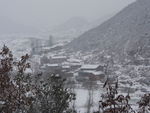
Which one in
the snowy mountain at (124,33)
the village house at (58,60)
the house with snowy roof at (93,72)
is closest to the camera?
the house with snowy roof at (93,72)

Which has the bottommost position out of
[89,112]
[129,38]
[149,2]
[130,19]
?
[89,112]

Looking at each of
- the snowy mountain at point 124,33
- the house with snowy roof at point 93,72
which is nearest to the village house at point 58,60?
the snowy mountain at point 124,33

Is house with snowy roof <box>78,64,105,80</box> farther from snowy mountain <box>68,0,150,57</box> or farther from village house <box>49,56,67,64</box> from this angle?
village house <box>49,56,67,64</box>

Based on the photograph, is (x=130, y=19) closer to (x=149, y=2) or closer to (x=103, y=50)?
(x=149, y=2)

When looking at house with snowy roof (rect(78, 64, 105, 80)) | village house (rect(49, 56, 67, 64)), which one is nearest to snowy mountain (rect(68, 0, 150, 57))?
village house (rect(49, 56, 67, 64))

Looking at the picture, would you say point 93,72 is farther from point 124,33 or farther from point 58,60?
point 124,33

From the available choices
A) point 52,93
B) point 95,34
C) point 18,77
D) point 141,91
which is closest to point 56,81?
point 52,93

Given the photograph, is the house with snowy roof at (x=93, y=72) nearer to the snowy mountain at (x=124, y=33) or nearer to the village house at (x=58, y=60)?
the snowy mountain at (x=124, y=33)

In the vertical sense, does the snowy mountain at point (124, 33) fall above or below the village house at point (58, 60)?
above

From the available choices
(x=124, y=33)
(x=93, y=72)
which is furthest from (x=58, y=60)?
(x=93, y=72)
